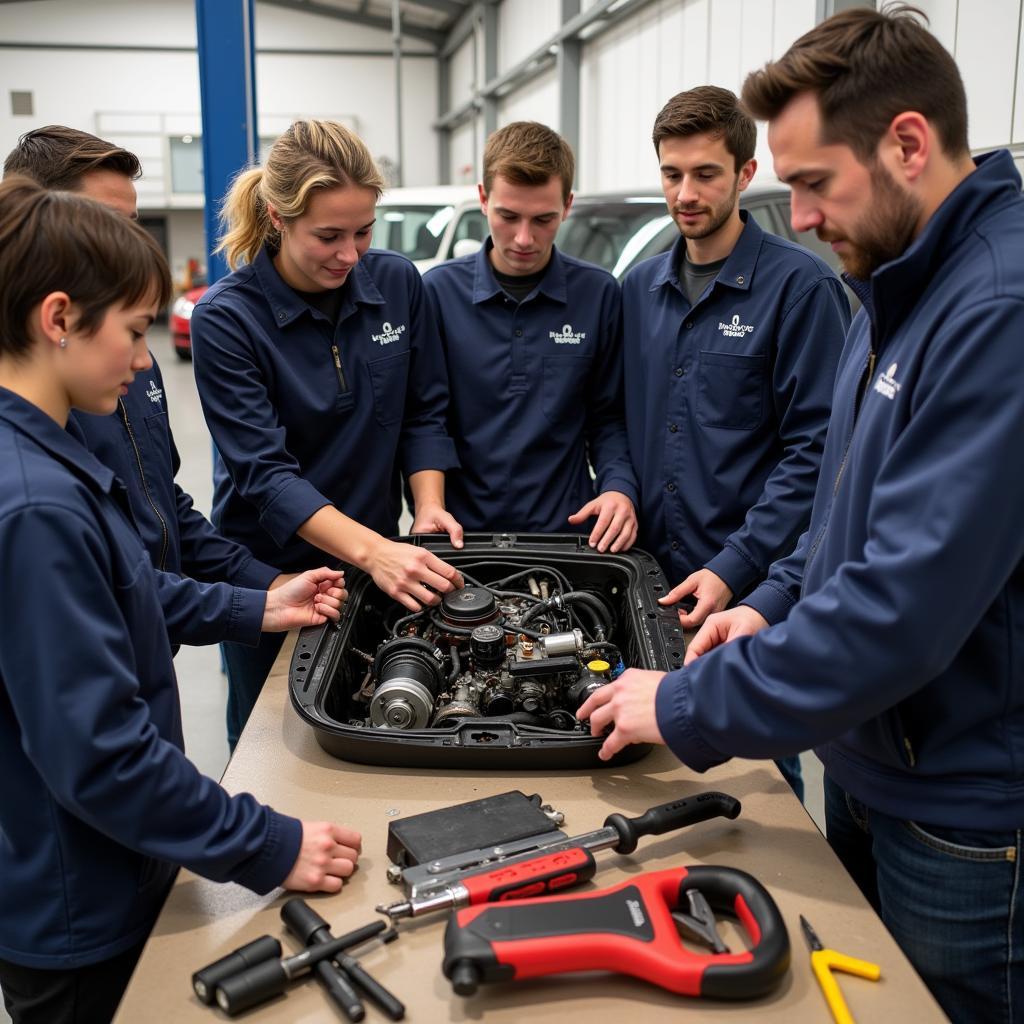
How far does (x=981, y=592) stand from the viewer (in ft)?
2.97

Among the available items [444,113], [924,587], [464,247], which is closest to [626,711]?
[924,587]

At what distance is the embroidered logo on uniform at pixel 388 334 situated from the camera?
1.84 m

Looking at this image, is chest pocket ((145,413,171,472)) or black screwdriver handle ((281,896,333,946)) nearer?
black screwdriver handle ((281,896,333,946))

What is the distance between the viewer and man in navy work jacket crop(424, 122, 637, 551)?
1955 millimetres

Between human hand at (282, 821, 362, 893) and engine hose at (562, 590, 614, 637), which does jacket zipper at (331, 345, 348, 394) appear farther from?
human hand at (282, 821, 362, 893)

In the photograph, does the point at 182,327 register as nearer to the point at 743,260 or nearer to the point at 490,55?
the point at 490,55

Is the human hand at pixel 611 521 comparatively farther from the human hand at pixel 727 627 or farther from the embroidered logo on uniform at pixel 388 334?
the embroidered logo on uniform at pixel 388 334

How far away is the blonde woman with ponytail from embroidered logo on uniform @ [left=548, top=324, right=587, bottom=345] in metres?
0.23

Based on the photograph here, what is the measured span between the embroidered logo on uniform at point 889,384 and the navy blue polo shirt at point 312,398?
0.94 meters

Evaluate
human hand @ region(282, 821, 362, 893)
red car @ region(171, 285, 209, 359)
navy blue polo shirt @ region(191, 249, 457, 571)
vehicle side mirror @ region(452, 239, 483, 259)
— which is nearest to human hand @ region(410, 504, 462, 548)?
navy blue polo shirt @ region(191, 249, 457, 571)

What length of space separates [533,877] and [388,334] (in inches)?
45.5

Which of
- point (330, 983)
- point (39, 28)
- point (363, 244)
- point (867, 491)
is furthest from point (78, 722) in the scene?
point (39, 28)

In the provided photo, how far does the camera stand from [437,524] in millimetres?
1773

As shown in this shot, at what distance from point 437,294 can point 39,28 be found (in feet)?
51.0
